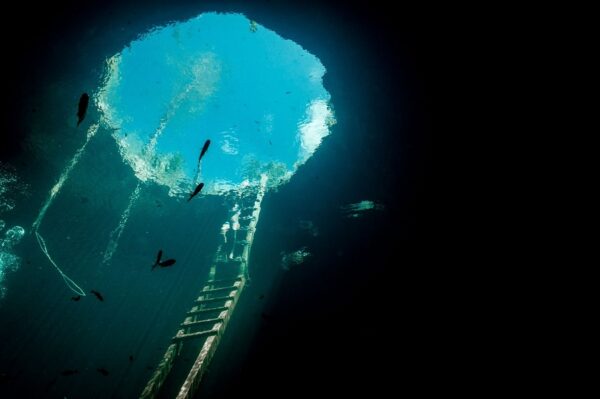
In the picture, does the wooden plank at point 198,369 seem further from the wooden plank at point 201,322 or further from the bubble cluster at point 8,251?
the bubble cluster at point 8,251

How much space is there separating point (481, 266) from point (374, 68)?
529 centimetres

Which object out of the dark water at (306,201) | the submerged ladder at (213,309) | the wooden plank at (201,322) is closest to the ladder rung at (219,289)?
the submerged ladder at (213,309)

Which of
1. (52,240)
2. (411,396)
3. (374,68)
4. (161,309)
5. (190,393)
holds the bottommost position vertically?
(190,393)

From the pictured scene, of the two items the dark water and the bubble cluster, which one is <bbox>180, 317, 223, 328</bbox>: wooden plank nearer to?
the dark water

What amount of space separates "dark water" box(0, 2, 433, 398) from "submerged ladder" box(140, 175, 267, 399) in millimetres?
1461

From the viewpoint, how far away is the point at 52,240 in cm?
1614

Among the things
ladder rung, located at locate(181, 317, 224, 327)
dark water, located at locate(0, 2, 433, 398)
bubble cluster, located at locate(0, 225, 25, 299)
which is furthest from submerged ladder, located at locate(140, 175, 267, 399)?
bubble cluster, located at locate(0, 225, 25, 299)

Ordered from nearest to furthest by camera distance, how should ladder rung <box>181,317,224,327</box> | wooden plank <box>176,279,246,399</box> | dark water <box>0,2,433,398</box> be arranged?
wooden plank <box>176,279,246,399</box>
dark water <box>0,2,433,398</box>
ladder rung <box>181,317,224,327</box>

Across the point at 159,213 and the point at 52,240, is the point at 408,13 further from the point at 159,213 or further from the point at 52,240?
the point at 52,240

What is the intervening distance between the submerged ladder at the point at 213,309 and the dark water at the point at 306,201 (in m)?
1.46

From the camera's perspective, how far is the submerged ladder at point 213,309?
6.09 m

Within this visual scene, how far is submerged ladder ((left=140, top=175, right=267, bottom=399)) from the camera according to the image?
6094mm

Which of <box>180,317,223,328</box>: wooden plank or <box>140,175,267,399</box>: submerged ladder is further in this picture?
<box>180,317,223,328</box>: wooden plank

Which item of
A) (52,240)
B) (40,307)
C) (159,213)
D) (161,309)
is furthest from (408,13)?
(40,307)
